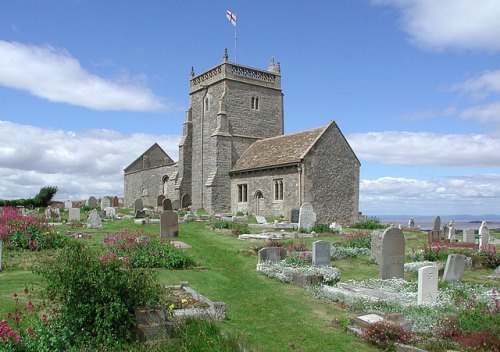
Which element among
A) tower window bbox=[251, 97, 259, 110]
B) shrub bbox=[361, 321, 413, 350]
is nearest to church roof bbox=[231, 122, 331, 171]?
tower window bbox=[251, 97, 259, 110]

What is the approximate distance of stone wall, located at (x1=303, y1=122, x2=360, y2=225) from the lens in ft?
93.1

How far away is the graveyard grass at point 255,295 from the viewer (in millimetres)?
7422

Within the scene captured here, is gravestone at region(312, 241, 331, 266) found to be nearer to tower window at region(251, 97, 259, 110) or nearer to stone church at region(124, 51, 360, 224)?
stone church at region(124, 51, 360, 224)

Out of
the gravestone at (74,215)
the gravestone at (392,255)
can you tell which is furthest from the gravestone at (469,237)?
the gravestone at (74,215)

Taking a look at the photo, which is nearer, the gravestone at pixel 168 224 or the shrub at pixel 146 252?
the shrub at pixel 146 252

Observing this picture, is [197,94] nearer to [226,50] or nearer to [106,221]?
[226,50]

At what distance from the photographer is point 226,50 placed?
119ft

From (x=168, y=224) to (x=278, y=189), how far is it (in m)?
12.5

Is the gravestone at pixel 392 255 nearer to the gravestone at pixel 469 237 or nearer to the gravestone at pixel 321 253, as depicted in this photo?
the gravestone at pixel 321 253

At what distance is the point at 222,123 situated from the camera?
35469mm

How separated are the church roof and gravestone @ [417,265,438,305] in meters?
18.2

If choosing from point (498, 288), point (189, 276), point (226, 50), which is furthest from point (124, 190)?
point (498, 288)

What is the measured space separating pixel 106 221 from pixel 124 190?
1080 inches

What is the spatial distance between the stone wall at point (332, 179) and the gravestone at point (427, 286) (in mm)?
18218
